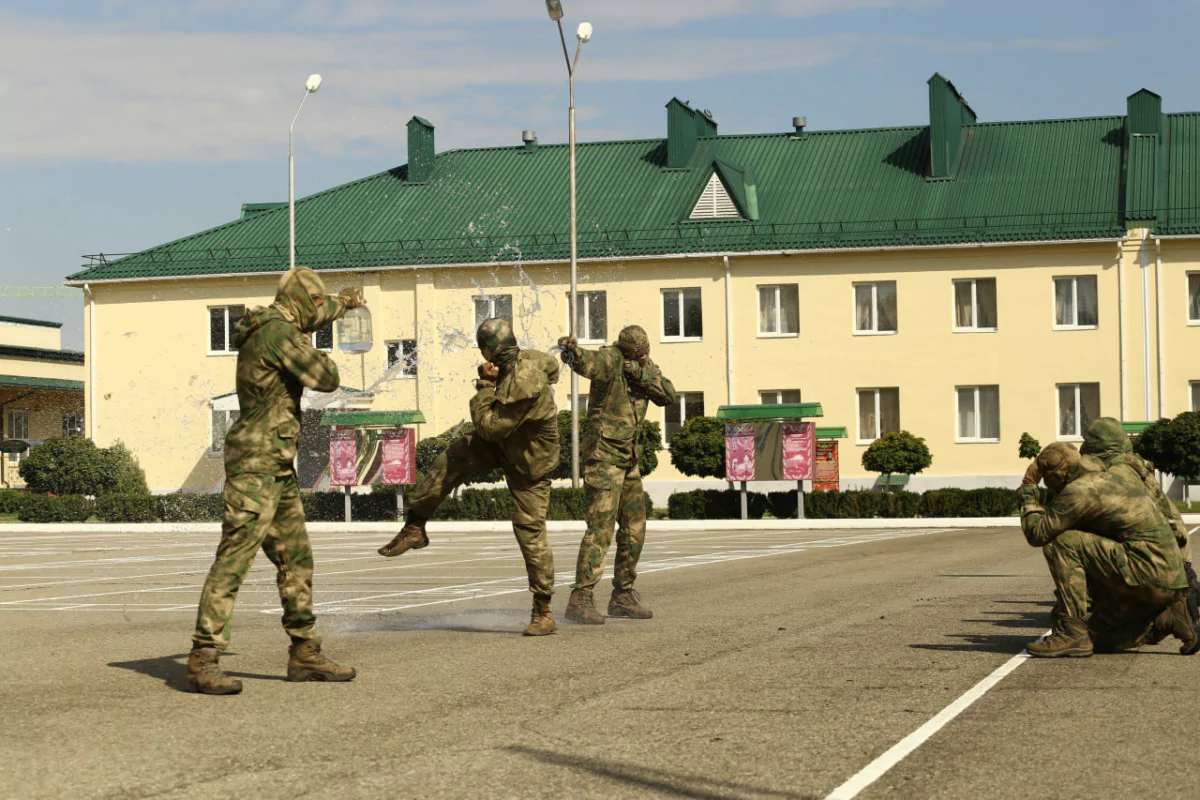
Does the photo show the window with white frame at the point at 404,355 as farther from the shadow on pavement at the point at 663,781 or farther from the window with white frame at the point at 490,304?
the shadow on pavement at the point at 663,781

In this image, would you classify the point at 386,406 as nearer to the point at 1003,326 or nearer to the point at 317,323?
the point at 1003,326

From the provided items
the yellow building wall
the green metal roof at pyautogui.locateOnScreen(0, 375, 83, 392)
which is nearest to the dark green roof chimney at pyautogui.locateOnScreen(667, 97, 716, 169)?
the yellow building wall

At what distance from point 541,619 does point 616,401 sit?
1.93 m

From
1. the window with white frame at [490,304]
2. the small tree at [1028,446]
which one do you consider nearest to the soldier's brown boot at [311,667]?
Answer: the small tree at [1028,446]

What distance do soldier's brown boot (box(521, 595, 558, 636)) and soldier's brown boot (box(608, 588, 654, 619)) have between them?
51.9 inches

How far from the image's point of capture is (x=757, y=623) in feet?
36.0

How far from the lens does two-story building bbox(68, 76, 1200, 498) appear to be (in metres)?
43.5

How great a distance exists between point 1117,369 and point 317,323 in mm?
38397

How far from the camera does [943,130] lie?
155 feet

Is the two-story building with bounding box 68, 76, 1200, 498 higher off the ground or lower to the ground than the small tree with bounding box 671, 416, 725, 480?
higher

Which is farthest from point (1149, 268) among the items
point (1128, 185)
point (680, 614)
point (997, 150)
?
point (680, 614)

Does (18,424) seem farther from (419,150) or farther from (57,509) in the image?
(57,509)

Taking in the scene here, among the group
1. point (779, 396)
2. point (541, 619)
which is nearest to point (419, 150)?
point (779, 396)

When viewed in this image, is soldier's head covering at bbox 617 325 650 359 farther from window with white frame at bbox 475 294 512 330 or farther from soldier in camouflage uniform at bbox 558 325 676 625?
window with white frame at bbox 475 294 512 330
